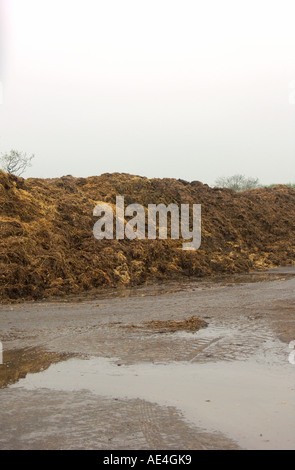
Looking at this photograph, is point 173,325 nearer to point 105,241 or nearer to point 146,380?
→ point 146,380

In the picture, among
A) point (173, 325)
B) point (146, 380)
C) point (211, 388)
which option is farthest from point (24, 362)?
point (173, 325)

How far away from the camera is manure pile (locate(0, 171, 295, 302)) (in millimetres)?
12109

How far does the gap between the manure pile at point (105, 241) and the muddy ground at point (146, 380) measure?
2.89 metres

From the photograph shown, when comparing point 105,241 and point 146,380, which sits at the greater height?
point 105,241

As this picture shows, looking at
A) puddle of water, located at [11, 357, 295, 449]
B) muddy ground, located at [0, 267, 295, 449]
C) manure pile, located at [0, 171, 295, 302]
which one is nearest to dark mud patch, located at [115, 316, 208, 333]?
muddy ground, located at [0, 267, 295, 449]

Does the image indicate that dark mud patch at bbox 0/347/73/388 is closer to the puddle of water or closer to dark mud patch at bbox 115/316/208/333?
the puddle of water

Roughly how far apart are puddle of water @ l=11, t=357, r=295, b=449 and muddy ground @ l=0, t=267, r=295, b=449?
0.03 ft

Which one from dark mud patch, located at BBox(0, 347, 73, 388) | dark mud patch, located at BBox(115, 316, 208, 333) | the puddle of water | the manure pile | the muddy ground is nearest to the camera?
the muddy ground

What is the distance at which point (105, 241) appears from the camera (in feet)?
48.9

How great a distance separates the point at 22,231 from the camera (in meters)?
13.1

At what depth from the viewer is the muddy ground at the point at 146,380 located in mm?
3613

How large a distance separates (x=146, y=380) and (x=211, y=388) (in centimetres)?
69

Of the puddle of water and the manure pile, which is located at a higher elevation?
the manure pile

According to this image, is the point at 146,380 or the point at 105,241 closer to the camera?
the point at 146,380
